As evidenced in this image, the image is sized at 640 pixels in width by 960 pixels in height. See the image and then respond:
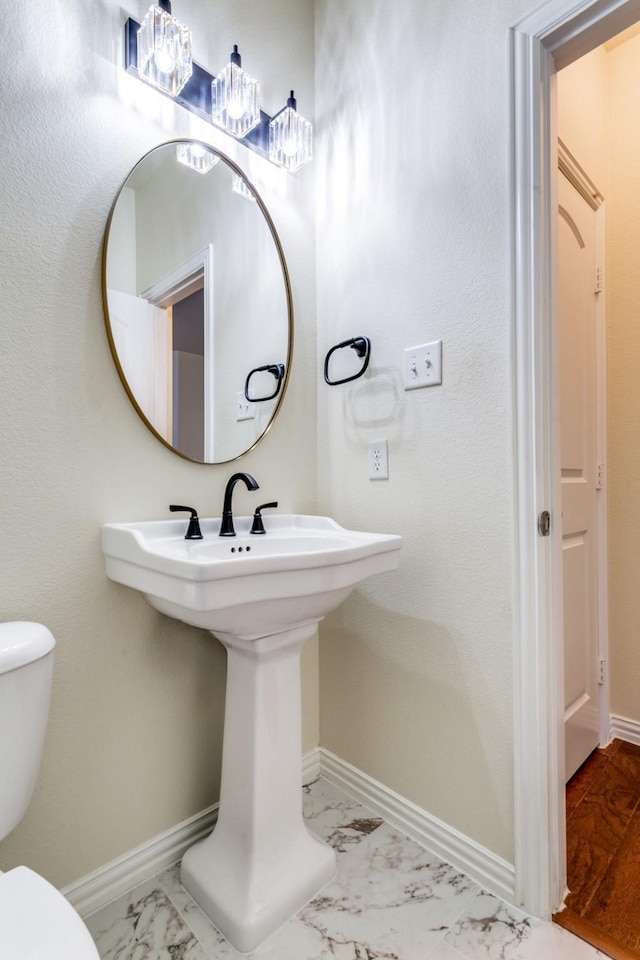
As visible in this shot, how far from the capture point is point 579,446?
5.48ft

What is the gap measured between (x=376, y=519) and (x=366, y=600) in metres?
0.25

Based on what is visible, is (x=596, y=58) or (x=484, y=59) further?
(x=596, y=58)

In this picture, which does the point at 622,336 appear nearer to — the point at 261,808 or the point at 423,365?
the point at 423,365

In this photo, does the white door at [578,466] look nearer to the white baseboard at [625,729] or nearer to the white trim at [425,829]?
the white baseboard at [625,729]

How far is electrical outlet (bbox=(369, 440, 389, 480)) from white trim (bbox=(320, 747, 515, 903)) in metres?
0.89

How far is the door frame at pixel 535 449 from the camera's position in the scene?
106 cm

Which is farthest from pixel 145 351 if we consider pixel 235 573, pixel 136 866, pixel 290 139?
pixel 136 866

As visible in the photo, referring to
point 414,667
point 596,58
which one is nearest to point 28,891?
point 414,667

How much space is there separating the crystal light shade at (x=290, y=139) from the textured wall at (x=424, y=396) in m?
0.13

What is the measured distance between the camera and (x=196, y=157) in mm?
1303

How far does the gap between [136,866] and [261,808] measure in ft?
1.20

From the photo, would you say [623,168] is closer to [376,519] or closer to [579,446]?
[579,446]

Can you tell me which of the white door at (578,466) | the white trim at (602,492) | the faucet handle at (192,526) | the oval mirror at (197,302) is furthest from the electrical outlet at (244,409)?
the white trim at (602,492)

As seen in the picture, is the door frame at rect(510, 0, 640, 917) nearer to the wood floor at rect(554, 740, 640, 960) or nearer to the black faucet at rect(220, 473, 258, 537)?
the wood floor at rect(554, 740, 640, 960)
